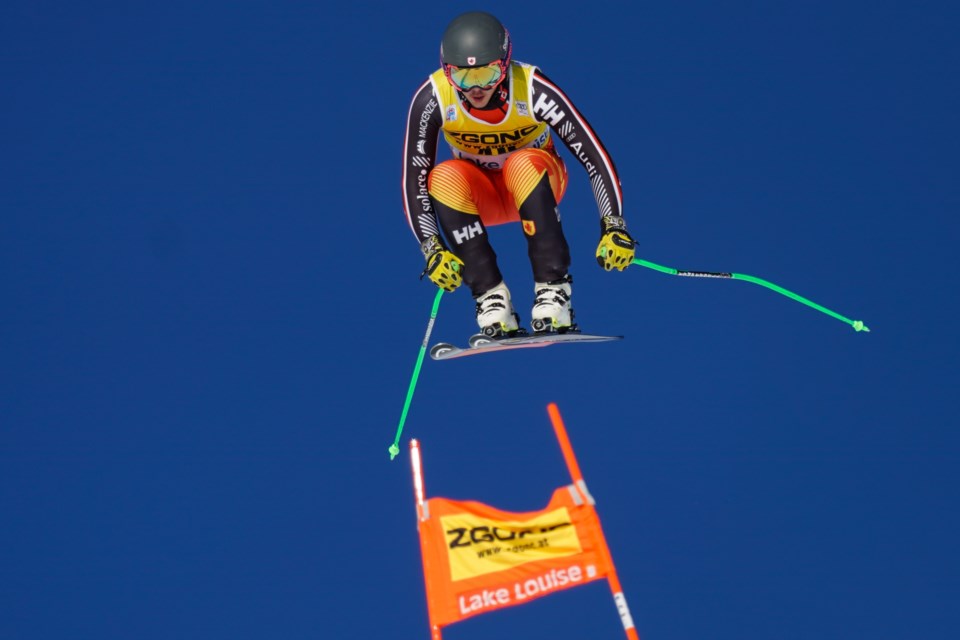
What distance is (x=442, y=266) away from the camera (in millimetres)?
4824

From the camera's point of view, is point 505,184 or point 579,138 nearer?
point 579,138

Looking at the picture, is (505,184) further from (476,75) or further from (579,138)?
(476,75)

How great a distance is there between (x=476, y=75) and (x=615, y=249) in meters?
0.77

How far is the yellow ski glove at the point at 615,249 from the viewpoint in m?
4.77

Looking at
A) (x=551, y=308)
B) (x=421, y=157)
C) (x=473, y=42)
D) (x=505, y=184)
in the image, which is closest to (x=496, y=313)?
(x=551, y=308)

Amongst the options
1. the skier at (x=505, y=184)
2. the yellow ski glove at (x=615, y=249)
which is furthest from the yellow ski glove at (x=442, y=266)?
the yellow ski glove at (x=615, y=249)

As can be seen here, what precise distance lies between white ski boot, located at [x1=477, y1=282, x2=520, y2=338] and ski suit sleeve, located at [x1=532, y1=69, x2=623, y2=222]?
1.54 feet

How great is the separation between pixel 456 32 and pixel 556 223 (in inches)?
30.2

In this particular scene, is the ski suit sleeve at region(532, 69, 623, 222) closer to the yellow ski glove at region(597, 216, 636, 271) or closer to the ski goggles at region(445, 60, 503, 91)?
the yellow ski glove at region(597, 216, 636, 271)

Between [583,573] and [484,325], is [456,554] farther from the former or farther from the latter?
[484,325]

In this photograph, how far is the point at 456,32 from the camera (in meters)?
4.58

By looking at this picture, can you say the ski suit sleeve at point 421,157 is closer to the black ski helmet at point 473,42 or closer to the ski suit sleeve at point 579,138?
the black ski helmet at point 473,42

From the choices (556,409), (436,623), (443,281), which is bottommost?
Answer: (436,623)

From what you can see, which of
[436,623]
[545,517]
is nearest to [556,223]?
[545,517]
